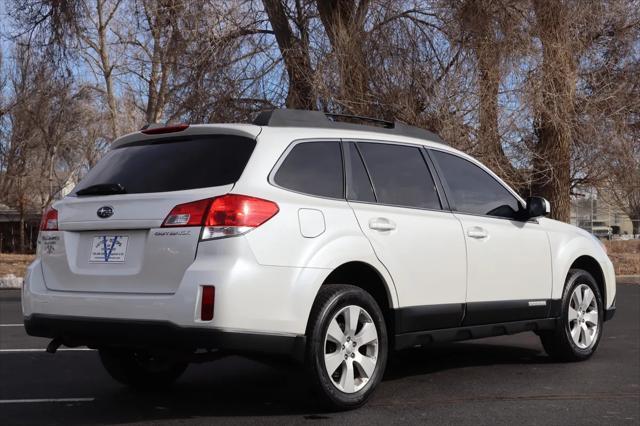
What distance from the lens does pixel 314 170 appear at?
601 cm

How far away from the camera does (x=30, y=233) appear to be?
164ft

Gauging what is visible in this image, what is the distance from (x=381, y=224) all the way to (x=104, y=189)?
1.83 meters

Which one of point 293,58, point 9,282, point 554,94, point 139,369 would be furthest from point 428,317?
point 9,282

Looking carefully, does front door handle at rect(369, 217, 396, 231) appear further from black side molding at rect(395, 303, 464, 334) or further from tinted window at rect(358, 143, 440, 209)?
black side molding at rect(395, 303, 464, 334)

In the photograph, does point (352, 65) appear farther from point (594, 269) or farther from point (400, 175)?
point (400, 175)

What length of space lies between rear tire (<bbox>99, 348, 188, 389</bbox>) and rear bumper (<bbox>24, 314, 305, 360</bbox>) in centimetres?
91

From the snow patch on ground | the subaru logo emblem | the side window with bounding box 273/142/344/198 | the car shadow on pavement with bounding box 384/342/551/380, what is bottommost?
the snow patch on ground

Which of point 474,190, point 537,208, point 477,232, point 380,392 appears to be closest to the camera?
point 380,392

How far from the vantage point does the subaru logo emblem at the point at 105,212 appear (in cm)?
563

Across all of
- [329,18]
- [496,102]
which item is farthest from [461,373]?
[329,18]

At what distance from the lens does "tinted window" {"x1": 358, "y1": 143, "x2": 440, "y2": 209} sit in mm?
6469

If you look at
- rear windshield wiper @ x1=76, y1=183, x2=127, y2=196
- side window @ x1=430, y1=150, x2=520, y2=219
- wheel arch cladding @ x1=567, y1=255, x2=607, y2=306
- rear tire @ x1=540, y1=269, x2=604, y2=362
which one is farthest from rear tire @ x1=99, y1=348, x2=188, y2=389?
wheel arch cladding @ x1=567, y1=255, x2=607, y2=306

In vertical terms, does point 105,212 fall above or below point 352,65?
Answer: below

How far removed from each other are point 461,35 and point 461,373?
10.3 m
